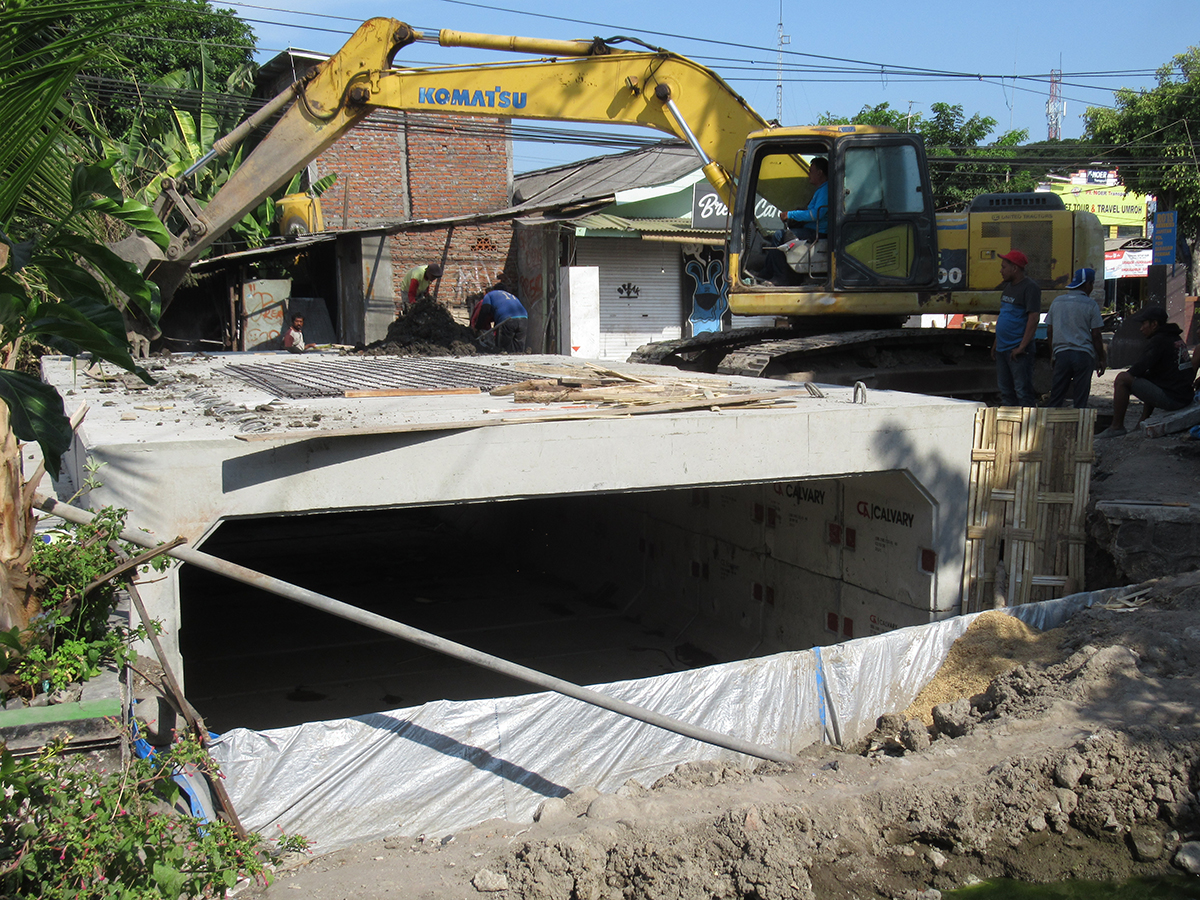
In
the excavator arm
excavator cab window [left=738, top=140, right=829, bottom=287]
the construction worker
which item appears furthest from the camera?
the construction worker

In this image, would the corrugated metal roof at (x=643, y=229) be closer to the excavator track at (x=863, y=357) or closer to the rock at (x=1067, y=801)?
the excavator track at (x=863, y=357)

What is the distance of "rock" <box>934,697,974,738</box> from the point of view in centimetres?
582

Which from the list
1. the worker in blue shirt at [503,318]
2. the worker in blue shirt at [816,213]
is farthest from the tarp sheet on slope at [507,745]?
the worker in blue shirt at [503,318]

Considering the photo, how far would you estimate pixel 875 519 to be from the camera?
7906 mm

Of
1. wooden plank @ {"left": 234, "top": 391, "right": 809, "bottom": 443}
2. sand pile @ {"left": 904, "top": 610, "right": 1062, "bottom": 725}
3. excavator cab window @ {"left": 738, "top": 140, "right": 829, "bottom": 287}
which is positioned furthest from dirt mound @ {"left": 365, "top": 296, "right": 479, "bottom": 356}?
sand pile @ {"left": 904, "top": 610, "right": 1062, "bottom": 725}

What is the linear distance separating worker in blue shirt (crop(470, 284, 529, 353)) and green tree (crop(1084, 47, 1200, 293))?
18301mm

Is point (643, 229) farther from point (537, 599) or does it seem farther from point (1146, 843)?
point (1146, 843)

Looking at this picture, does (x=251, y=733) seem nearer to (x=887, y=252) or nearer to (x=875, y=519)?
(x=875, y=519)

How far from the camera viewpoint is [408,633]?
4.72 meters

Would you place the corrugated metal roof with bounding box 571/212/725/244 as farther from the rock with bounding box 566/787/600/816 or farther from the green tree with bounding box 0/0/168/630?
the green tree with bounding box 0/0/168/630

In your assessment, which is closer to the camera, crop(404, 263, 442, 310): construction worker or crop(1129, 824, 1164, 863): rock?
crop(1129, 824, 1164, 863): rock

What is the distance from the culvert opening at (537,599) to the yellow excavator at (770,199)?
6.82 ft

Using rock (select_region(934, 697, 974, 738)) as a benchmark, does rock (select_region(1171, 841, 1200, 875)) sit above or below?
below

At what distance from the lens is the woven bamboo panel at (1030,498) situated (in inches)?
289
